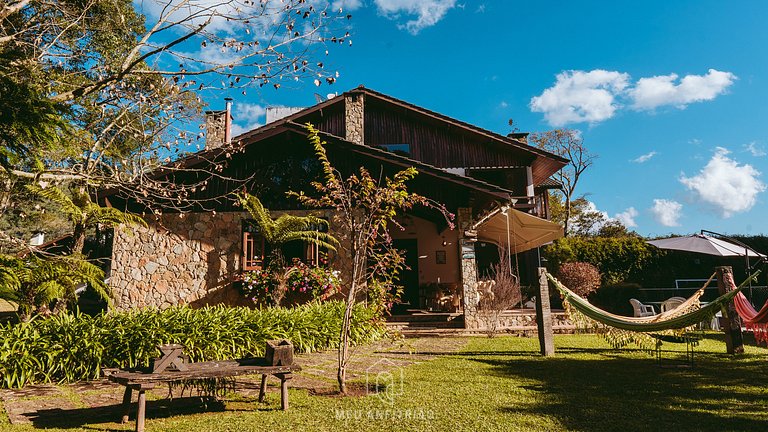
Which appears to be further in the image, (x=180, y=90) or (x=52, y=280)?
(x=52, y=280)

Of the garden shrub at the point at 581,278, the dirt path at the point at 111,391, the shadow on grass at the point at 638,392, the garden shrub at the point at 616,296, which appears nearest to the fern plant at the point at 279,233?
the dirt path at the point at 111,391

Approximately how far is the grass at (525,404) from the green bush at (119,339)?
159cm

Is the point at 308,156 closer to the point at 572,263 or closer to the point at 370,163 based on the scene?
the point at 370,163

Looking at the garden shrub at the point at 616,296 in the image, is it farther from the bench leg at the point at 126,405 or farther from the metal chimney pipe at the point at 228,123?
the bench leg at the point at 126,405

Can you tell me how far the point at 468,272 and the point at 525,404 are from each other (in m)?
6.64

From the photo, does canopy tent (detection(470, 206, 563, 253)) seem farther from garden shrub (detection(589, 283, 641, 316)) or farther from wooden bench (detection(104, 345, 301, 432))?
wooden bench (detection(104, 345, 301, 432))

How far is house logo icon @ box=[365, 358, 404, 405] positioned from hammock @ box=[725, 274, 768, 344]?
5848mm

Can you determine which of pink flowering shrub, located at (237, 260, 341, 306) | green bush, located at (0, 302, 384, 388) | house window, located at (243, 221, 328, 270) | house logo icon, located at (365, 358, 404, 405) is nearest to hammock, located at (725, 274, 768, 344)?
house logo icon, located at (365, 358, 404, 405)

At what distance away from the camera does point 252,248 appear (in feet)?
39.0

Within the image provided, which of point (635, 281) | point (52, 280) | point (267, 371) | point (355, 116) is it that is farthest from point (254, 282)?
point (635, 281)

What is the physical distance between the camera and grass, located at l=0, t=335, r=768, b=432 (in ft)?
14.0

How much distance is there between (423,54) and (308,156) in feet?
13.7

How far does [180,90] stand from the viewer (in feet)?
20.4

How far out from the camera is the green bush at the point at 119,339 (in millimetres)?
6121
